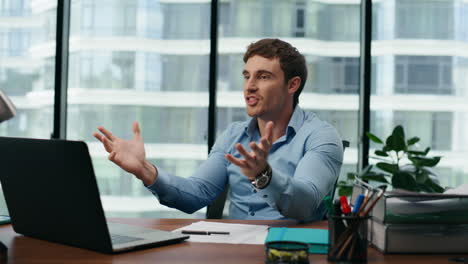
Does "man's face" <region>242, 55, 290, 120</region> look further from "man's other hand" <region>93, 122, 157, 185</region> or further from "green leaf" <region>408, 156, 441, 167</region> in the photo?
"green leaf" <region>408, 156, 441, 167</region>

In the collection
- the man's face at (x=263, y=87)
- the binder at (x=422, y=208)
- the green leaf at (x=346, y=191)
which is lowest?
the binder at (x=422, y=208)

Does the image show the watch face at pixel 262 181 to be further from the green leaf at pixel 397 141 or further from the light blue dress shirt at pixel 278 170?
the green leaf at pixel 397 141

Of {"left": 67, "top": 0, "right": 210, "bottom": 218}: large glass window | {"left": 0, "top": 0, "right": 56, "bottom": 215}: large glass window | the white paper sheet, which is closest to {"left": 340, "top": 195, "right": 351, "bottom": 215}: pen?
the white paper sheet

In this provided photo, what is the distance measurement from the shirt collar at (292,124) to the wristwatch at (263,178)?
0.63 m

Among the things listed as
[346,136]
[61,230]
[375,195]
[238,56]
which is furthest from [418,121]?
[61,230]

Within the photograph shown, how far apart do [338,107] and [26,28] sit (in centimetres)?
250

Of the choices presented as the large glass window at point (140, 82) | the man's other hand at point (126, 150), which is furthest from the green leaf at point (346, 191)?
the large glass window at point (140, 82)

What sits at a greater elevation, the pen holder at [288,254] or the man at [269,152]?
the man at [269,152]

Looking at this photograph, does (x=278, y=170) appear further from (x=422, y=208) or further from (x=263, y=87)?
(x=422, y=208)

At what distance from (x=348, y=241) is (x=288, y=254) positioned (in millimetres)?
141

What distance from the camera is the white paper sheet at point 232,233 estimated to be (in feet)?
4.07

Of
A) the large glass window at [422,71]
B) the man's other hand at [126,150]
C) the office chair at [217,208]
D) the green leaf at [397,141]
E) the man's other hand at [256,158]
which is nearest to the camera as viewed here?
the green leaf at [397,141]

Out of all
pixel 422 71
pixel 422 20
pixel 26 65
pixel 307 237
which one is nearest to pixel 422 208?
pixel 307 237

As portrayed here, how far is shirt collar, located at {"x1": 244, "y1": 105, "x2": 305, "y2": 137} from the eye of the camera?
192cm
